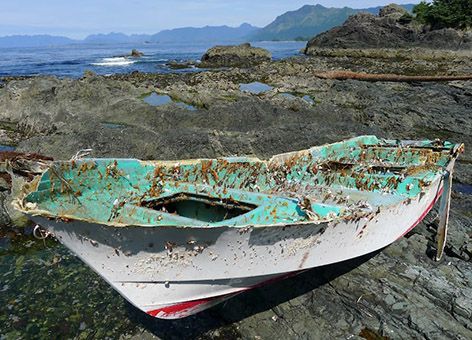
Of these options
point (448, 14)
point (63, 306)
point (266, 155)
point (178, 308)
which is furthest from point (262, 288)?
point (448, 14)

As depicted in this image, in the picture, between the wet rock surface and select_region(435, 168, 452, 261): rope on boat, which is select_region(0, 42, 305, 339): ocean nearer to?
the wet rock surface


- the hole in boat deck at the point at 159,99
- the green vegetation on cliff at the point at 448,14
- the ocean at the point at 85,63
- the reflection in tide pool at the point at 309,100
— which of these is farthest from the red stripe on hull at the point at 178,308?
the green vegetation on cliff at the point at 448,14

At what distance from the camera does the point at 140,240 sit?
4641mm

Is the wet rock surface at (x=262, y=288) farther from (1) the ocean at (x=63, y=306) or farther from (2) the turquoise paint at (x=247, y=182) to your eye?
(2) the turquoise paint at (x=247, y=182)

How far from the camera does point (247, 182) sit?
766cm

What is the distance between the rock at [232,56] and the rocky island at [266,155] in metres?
21.5

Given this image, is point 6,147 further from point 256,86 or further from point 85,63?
point 85,63

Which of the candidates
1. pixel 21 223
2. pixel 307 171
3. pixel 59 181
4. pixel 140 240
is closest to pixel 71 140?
pixel 21 223

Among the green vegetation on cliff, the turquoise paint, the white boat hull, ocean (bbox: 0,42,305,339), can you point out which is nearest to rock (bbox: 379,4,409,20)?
the green vegetation on cliff

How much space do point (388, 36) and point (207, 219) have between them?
229 feet

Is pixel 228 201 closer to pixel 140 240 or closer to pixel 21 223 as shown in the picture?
pixel 140 240

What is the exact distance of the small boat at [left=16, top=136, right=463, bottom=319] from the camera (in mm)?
4734

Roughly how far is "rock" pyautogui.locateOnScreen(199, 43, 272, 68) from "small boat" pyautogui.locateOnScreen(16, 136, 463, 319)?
45.3 meters

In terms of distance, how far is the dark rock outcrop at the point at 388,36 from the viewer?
55.2 metres
